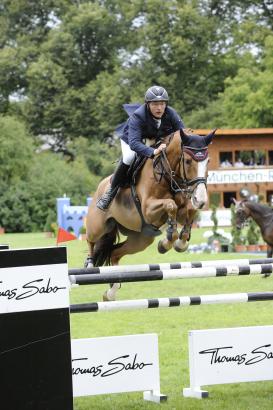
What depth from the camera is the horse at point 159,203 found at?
7.61 meters

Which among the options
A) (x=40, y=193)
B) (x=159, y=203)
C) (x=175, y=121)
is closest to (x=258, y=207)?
(x=175, y=121)

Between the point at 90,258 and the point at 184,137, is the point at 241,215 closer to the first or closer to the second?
the point at 90,258

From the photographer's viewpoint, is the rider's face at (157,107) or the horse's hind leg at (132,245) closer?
the rider's face at (157,107)

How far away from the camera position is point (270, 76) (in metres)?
45.1

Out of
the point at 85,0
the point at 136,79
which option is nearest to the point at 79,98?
the point at 136,79

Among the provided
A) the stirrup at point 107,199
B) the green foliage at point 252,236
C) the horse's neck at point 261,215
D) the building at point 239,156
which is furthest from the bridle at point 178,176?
the building at point 239,156

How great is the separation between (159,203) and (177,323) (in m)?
3.86

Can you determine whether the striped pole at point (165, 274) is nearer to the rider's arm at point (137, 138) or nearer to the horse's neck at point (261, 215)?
the rider's arm at point (137, 138)

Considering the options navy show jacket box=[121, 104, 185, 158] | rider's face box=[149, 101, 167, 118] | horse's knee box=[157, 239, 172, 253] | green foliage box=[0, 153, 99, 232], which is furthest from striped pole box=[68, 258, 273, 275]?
green foliage box=[0, 153, 99, 232]

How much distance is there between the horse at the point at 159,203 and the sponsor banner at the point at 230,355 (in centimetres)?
123

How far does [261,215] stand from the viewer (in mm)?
17812

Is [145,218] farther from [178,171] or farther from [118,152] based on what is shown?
[118,152]

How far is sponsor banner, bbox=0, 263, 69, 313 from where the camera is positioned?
5066 millimetres

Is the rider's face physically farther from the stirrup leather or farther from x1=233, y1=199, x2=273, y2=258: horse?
x1=233, y1=199, x2=273, y2=258: horse
